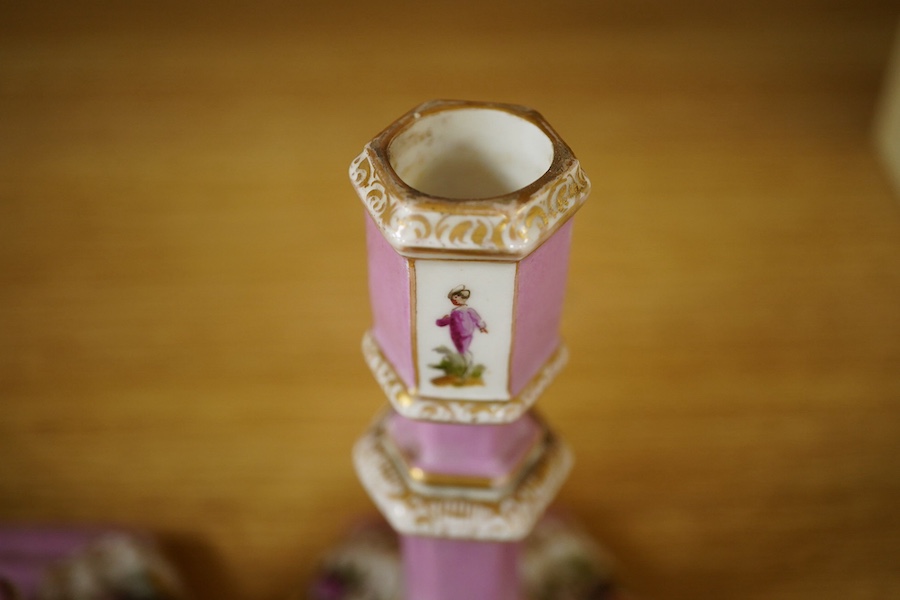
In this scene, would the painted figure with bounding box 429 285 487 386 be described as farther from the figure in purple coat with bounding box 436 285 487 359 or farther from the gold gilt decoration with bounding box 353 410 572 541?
the gold gilt decoration with bounding box 353 410 572 541

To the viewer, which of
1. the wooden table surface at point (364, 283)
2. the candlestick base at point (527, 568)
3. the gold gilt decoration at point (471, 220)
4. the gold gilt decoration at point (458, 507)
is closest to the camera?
the gold gilt decoration at point (471, 220)

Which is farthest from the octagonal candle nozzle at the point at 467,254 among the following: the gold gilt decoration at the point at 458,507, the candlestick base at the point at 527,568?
the candlestick base at the point at 527,568

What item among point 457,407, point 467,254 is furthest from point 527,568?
point 467,254

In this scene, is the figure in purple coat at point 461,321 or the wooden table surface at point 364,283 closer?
the figure in purple coat at point 461,321

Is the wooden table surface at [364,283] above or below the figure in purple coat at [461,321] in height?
below

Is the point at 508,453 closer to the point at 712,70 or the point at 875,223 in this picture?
the point at 875,223

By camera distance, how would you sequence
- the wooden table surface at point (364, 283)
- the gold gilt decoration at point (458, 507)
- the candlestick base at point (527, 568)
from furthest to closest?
the wooden table surface at point (364, 283)
the candlestick base at point (527, 568)
the gold gilt decoration at point (458, 507)

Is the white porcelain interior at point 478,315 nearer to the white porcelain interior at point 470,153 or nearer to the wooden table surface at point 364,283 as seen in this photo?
the white porcelain interior at point 470,153
